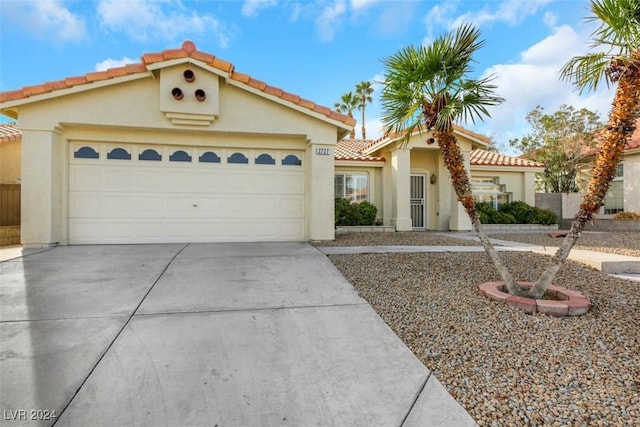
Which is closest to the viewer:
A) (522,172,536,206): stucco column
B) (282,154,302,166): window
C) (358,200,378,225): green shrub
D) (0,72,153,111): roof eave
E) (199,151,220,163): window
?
(0,72,153,111): roof eave

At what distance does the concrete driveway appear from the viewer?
95.3 inches

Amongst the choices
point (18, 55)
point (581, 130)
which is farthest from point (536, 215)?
point (18, 55)

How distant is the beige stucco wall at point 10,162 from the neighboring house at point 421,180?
12.8 meters

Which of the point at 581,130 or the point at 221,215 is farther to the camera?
the point at 581,130

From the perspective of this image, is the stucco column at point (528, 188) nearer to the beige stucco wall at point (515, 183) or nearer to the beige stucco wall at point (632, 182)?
the beige stucco wall at point (515, 183)

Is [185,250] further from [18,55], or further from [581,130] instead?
[581,130]

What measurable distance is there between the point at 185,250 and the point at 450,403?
274 inches

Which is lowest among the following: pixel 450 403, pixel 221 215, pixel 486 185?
pixel 450 403

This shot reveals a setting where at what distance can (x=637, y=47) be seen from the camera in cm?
399

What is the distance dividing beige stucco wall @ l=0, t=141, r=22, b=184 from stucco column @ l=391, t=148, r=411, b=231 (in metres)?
15.0

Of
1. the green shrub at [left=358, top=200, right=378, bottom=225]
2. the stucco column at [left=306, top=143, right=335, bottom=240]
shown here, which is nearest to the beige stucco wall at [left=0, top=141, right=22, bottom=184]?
the stucco column at [left=306, top=143, right=335, bottom=240]

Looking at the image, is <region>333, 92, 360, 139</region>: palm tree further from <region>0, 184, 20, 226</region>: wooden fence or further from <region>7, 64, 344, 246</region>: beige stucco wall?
<region>0, 184, 20, 226</region>: wooden fence

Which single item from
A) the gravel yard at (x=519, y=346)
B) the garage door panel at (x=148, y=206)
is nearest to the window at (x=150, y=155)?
the garage door panel at (x=148, y=206)

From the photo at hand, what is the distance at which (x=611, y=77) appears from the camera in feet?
14.0
